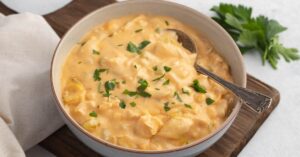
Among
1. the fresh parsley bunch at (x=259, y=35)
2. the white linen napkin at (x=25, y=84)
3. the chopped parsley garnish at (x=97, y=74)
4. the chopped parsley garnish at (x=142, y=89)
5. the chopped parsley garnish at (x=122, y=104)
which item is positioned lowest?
the white linen napkin at (x=25, y=84)

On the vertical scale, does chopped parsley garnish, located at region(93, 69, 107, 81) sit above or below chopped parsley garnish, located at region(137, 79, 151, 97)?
below

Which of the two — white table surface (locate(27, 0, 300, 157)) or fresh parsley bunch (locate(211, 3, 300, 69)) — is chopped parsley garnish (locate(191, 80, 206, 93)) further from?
fresh parsley bunch (locate(211, 3, 300, 69))

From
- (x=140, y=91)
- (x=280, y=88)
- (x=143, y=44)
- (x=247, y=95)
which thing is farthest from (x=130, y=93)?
(x=280, y=88)

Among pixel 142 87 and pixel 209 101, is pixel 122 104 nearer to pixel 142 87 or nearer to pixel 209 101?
pixel 142 87

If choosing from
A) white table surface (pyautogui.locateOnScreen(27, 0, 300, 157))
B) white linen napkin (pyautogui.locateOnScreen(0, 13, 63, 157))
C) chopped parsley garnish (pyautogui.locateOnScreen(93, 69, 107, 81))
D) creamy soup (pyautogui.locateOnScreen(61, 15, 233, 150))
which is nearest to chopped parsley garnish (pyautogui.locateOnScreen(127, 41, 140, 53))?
creamy soup (pyautogui.locateOnScreen(61, 15, 233, 150))

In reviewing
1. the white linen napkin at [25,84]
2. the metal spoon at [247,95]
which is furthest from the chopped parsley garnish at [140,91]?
the white linen napkin at [25,84]

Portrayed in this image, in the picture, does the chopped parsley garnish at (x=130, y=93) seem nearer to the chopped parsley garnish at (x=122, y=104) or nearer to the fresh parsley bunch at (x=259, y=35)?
the chopped parsley garnish at (x=122, y=104)
